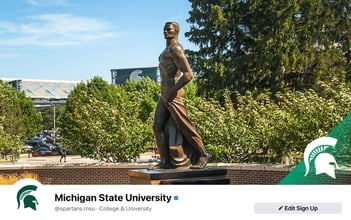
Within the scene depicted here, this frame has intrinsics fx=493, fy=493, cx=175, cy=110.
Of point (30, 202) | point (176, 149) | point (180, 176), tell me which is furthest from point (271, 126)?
point (30, 202)

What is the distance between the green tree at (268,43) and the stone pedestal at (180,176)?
746 inches

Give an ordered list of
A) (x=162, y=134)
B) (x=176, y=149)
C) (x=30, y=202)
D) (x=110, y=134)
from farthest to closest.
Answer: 1. (x=110, y=134)
2. (x=162, y=134)
3. (x=176, y=149)
4. (x=30, y=202)

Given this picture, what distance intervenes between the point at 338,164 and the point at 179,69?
5736 millimetres

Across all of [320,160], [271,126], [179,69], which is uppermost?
[179,69]

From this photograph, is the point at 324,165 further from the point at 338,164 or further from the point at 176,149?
the point at 176,149

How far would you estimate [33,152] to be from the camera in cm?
4828

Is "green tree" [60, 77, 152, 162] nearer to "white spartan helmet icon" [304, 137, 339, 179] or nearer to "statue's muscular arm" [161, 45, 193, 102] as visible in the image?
"white spartan helmet icon" [304, 137, 339, 179]

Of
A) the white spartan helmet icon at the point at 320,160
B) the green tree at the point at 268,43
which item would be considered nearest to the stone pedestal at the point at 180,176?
the white spartan helmet icon at the point at 320,160

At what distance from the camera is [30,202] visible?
9.61 metres

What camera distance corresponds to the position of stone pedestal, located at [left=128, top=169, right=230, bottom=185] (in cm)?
947

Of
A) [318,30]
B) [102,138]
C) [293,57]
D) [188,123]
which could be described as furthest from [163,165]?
[318,30]

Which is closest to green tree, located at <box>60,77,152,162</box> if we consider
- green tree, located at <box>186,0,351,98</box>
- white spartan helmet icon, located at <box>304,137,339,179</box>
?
white spartan helmet icon, located at <box>304,137,339,179</box>

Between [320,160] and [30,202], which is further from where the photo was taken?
[320,160]

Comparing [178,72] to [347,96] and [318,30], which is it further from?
[318,30]
